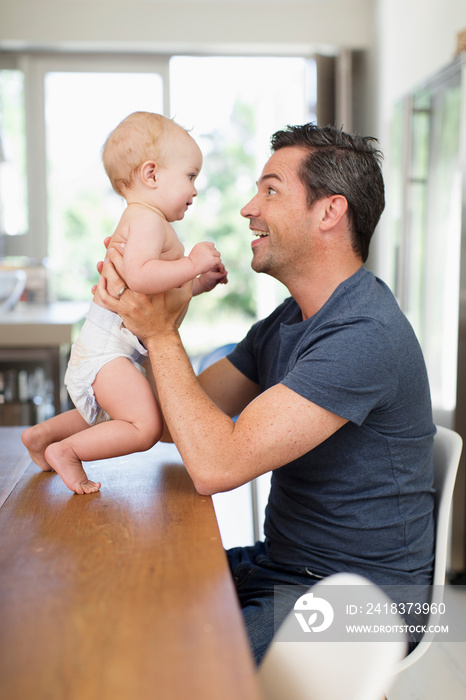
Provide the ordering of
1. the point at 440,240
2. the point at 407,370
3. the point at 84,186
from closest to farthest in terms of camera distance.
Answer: the point at 407,370 < the point at 440,240 < the point at 84,186

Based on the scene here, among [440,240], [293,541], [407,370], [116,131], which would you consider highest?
[116,131]

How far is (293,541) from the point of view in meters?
1.28

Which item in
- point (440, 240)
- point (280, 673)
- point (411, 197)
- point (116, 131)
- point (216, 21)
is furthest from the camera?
point (216, 21)

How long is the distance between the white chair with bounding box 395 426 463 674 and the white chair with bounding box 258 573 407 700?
1.38 ft

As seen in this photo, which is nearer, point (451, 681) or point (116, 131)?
point (116, 131)

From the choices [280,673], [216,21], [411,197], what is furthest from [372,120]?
[280,673]

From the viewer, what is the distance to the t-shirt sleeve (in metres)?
1.09

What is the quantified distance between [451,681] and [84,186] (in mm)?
4938

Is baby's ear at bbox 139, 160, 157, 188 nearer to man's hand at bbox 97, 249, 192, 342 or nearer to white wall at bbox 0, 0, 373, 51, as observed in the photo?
man's hand at bbox 97, 249, 192, 342

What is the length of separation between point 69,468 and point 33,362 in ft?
7.15

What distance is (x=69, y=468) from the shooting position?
3.67 ft

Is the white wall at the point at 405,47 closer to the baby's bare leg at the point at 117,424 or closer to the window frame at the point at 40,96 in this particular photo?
the window frame at the point at 40,96

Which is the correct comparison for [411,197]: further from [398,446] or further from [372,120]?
[398,446]

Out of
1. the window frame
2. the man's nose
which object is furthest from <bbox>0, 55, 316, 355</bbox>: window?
the man's nose
